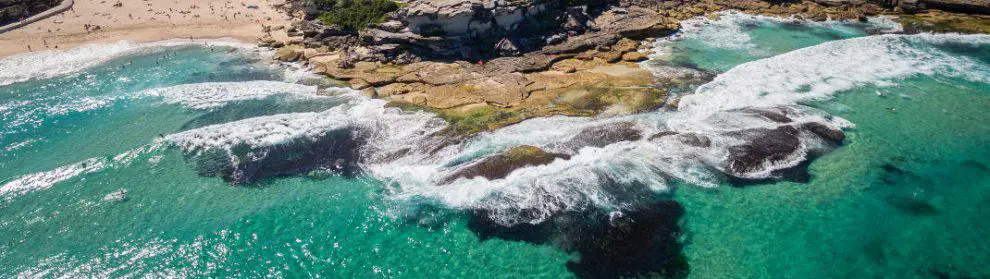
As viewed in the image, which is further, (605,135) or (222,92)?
(222,92)

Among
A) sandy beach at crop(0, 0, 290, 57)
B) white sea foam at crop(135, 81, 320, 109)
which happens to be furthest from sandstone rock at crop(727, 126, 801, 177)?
sandy beach at crop(0, 0, 290, 57)

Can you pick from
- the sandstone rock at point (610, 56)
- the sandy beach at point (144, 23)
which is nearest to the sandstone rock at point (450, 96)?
the sandstone rock at point (610, 56)

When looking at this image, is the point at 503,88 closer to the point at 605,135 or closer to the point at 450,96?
the point at 450,96

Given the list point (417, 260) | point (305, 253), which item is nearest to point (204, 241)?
point (305, 253)

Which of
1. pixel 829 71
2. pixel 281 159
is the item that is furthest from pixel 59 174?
pixel 829 71

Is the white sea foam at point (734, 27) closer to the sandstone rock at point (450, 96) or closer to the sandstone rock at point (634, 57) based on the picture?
the sandstone rock at point (634, 57)
